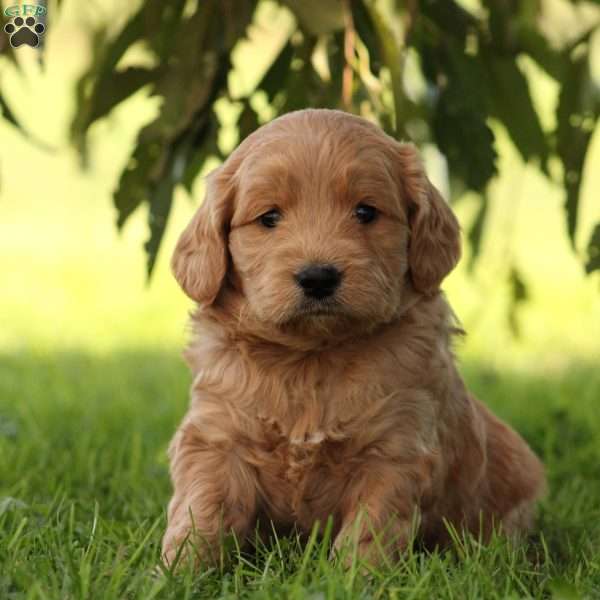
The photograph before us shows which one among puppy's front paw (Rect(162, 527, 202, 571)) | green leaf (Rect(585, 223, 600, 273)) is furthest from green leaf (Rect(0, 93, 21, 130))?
green leaf (Rect(585, 223, 600, 273))

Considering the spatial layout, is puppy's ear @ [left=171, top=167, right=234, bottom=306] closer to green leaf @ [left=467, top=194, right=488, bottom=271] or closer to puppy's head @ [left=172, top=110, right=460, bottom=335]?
puppy's head @ [left=172, top=110, right=460, bottom=335]

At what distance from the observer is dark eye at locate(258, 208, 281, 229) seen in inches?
139

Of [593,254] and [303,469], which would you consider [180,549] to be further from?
[593,254]

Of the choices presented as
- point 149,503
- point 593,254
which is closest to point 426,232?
point 593,254

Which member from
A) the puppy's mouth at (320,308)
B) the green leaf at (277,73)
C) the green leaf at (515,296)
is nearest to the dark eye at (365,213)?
the puppy's mouth at (320,308)

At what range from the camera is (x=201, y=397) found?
3.71 metres

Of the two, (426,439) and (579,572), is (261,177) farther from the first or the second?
(579,572)

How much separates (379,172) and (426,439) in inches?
29.0

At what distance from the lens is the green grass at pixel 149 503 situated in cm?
322

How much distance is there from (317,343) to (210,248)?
0.40m

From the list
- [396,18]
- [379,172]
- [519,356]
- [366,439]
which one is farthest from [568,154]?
[519,356]

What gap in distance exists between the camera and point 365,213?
3.57 m

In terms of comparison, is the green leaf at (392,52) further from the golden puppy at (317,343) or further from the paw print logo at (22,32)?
the paw print logo at (22,32)

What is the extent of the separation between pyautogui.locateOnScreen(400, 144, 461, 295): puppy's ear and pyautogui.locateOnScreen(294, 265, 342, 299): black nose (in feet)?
1.31
